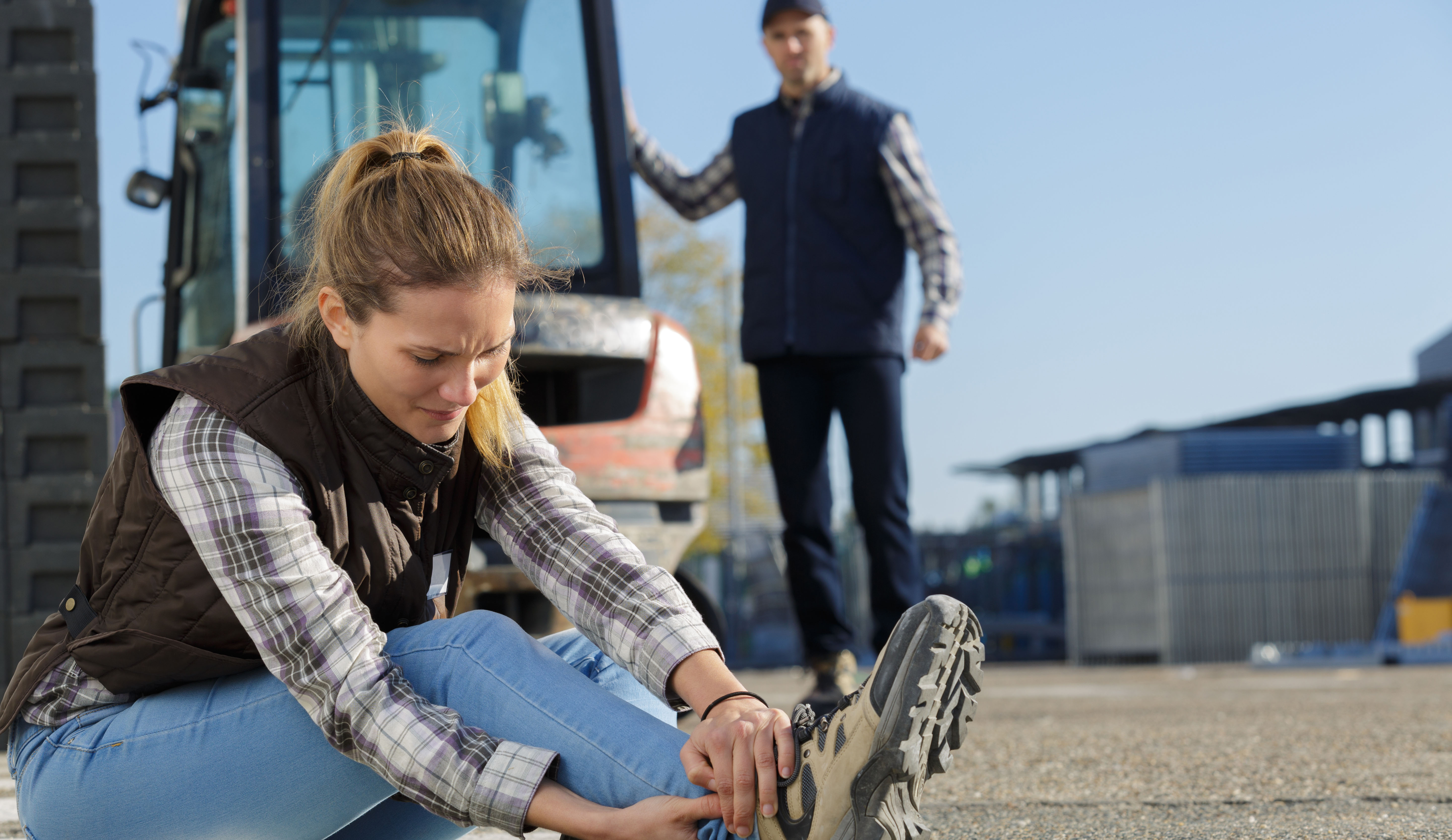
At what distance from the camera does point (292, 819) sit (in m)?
2.02

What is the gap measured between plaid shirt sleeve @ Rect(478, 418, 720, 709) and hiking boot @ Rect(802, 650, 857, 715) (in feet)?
6.73

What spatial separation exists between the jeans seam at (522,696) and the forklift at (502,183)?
8.09ft

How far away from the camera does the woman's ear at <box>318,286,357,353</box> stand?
201 cm

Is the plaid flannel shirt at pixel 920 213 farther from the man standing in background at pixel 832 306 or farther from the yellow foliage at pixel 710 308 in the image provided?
the yellow foliage at pixel 710 308

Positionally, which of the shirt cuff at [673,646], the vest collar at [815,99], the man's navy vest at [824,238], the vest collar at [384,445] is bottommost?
the shirt cuff at [673,646]

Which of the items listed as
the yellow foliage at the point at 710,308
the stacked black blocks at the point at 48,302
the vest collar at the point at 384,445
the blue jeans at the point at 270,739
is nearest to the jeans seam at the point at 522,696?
the blue jeans at the point at 270,739

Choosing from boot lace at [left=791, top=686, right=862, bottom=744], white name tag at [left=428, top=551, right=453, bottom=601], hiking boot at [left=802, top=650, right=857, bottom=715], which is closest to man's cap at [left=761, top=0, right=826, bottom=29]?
hiking boot at [left=802, top=650, right=857, bottom=715]

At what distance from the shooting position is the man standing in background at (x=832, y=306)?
438 cm

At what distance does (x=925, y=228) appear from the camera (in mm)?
4449

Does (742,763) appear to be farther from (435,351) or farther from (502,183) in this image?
(502,183)

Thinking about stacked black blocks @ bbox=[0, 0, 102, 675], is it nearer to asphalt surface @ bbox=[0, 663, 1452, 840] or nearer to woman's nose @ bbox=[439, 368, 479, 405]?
asphalt surface @ bbox=[0, 663, 1452, 840]

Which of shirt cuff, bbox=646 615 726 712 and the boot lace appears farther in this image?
shirt cuff, bbox=646 615 726 712

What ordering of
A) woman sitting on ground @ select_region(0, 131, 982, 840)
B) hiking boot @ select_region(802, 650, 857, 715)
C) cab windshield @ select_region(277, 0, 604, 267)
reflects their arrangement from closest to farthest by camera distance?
1. woman sitting on ground @ select_region(0, 131, 982, 840)
2. hiking boot @ select_region(802, 650, 857, 715)
3. cab windshield @ select_region(277, 0, 604, 267)

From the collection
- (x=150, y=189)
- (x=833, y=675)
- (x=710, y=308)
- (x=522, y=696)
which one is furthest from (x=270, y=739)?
(x=710, y=308)
